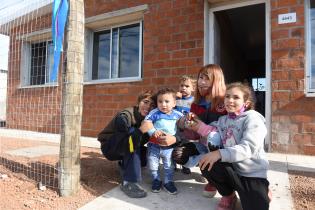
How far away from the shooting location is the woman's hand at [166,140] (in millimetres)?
2744

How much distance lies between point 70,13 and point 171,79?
119 inches

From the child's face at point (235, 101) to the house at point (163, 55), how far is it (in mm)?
2462

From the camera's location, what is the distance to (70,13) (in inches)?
112

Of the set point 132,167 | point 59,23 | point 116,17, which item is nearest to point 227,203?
point 132,167

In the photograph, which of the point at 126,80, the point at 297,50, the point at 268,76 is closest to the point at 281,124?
the point at 268,76

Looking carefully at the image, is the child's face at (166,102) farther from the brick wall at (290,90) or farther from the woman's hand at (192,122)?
the brick wall at (290,90)

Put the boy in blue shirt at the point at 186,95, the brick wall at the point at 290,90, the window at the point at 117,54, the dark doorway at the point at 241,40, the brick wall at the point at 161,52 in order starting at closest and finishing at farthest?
1. the boy in blue shirt at the point at 186,95
2. the brick wall at the point at 290,90
3. the brick wall at the point at 161,52
4. the dark doorway at the point at 241,40
5. the window at the point at 117,54

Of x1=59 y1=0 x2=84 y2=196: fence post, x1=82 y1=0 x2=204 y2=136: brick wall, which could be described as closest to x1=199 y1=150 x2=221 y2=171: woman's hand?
x1=59 y1=0 x2=84 y2=196: fence post

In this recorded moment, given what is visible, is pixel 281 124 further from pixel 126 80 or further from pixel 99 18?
pixel 99 18

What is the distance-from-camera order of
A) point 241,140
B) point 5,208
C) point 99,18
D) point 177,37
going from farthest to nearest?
1. point 99,18
2. point 177,37
3. point 5,208
4. point 241,140

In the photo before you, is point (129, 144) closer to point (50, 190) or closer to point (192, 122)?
point (192, 122)

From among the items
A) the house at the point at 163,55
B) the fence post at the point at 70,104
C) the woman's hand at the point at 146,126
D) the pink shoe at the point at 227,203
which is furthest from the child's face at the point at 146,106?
the house at the point at 163,55

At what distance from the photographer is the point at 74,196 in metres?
2.86

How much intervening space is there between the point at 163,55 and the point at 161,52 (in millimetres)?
85
